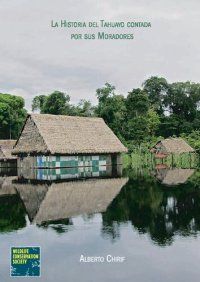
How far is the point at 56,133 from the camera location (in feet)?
80.8

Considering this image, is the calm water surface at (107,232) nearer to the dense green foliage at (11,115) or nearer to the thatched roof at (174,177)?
the thatched roof at (174,177)

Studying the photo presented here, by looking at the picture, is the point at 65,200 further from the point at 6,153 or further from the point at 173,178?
the point at 6,153

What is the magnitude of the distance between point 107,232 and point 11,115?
3771 cm

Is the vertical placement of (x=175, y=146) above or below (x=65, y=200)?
above

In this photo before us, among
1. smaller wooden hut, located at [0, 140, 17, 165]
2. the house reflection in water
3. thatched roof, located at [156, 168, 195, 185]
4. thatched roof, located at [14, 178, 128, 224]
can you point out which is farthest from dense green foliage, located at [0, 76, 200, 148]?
thatched roof, located at [14, 178, 128, 224]

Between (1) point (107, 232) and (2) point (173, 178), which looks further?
(2) point (173, 178)

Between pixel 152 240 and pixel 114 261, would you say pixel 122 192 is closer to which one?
pixel 152 240

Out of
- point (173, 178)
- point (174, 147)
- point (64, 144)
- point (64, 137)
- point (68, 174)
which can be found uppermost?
point (64, 137)

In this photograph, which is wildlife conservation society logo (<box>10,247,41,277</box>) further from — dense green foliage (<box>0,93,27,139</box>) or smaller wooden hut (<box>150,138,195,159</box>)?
dense green foliage (<box>0,93,27,139</box>)

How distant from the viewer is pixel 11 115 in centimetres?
4334

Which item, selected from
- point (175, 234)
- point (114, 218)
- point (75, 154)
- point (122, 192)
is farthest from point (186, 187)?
point (75, 154)

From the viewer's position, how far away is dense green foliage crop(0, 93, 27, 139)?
42.8 metres

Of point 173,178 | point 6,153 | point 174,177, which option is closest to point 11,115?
point 6,153

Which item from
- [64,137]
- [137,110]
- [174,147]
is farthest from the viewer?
[137,110]
